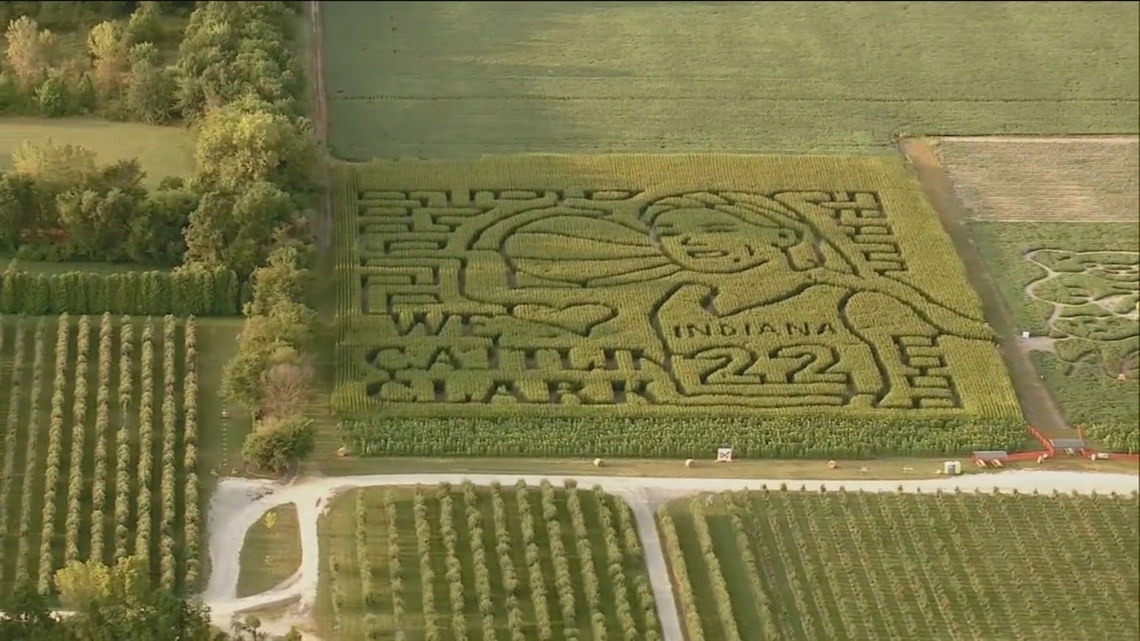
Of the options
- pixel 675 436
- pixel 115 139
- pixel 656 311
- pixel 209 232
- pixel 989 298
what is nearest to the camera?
pixel 675 436

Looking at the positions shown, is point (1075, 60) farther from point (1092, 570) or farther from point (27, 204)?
point (27, 204)

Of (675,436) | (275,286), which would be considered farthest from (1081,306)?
(275,286)

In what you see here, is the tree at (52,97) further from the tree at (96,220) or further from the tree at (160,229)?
the tree at (160,229)

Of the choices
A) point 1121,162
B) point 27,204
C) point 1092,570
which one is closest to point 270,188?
point 27,204

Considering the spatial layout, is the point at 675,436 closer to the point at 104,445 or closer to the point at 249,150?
the point at 104,445

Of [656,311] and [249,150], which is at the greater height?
[249,150]

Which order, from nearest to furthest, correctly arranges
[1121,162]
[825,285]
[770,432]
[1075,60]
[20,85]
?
[770,432], [825,285], [20,85], [1121,162], [1075,60]
